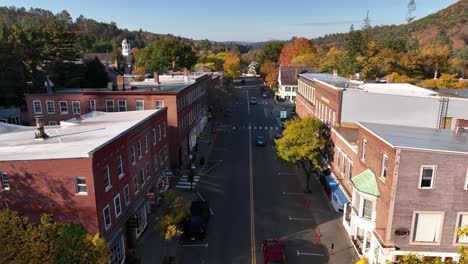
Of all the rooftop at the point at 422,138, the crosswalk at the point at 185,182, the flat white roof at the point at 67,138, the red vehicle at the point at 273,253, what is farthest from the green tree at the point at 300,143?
the flat white roof at the point at 67,138

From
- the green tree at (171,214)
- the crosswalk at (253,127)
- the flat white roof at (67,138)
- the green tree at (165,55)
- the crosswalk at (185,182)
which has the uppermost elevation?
the green tree at (165,55)

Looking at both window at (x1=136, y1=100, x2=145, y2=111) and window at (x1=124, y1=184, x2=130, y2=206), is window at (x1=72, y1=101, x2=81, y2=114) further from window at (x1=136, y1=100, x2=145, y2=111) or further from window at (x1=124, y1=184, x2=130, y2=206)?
window at (x1=124, y1=184, x2=130, y2=206)

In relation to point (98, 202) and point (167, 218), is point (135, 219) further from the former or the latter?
point (98, 202)

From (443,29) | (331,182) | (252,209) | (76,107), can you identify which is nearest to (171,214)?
(252,209)

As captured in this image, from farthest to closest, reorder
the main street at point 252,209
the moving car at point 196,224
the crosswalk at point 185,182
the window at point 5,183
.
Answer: the crosswalk at point 185,182
the moving car at point 196,224
the main street at point 252,209
the window at point 5,183

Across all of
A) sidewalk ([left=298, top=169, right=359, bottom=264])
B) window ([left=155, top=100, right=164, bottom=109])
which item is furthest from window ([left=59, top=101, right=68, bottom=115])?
sidewalk ([left=298, top=169, right=359, bottom=264])

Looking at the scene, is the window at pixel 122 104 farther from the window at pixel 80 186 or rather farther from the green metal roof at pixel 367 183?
the green metal roof at pixel 367 183

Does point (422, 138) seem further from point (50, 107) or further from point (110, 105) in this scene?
point (50, 107)
